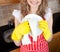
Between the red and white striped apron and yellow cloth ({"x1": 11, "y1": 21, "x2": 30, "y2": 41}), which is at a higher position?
yellow cloth ({"x1": 11, "y1": 21, "x2": 30, "y2": 41})

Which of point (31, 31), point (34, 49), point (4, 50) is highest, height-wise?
point (31, 31)

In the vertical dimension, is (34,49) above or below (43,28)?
below

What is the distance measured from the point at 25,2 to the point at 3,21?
2.67 feet

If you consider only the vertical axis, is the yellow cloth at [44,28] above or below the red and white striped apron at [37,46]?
above

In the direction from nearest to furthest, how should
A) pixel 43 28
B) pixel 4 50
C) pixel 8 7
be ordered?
1. pixel 43 28
2. pixel 4 50
3. pixel 8 7

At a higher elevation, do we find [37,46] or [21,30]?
[21,30]

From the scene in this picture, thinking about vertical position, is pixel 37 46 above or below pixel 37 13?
below

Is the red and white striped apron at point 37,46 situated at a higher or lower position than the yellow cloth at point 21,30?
lower

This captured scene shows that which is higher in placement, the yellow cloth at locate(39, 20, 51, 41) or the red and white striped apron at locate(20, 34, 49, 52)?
the yellow cloth at locate(39, 20, 51, 41)

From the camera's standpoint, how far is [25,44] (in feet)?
3.22

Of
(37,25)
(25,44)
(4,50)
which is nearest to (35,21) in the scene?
(37,25)

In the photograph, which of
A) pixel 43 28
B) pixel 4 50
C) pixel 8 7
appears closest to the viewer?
pixel 43 28

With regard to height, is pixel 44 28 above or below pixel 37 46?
above

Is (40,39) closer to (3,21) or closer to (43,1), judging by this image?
(43,1)
